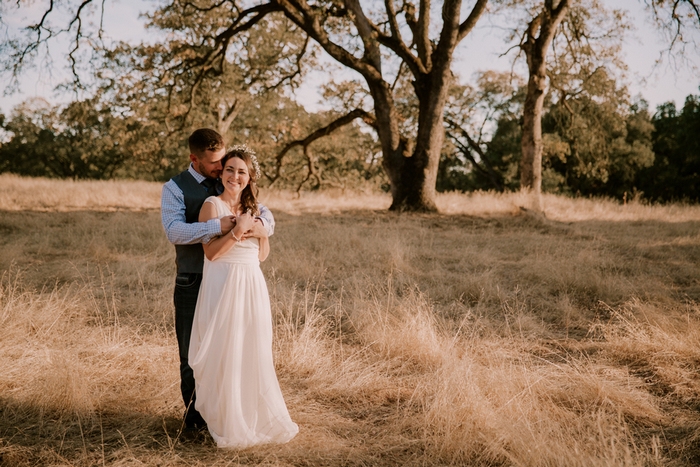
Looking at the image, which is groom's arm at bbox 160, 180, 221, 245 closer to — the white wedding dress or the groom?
the groom

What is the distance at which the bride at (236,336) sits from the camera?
2.83m

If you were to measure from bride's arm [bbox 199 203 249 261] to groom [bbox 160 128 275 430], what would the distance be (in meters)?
0.12

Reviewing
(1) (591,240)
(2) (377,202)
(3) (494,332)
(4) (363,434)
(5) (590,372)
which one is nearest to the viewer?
(4) (363,434)

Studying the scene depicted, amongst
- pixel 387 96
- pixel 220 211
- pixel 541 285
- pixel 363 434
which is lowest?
pixel 363 434

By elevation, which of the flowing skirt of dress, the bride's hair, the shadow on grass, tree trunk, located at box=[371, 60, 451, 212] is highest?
tree trunk, located at box=[371, 60, 451, 212]

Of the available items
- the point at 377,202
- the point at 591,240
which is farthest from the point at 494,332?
the point at 377,202

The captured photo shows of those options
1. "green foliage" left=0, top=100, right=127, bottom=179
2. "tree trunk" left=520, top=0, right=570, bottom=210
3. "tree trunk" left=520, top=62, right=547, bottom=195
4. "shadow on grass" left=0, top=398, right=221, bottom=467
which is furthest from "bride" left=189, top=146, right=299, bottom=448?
"green foliage" left=0, top=100, right=127, bottom=179

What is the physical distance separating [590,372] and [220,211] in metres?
3.32

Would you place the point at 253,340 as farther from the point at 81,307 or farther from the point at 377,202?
the point at 377,202

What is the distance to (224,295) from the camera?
2816 millimetres

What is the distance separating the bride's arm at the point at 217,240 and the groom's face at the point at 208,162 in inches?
12.1

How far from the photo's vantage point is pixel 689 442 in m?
3.03

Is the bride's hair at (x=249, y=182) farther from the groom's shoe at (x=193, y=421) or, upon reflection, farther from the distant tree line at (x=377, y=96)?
the distant tree line at (x=377, y=96)

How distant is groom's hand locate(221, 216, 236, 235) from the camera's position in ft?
8.93
